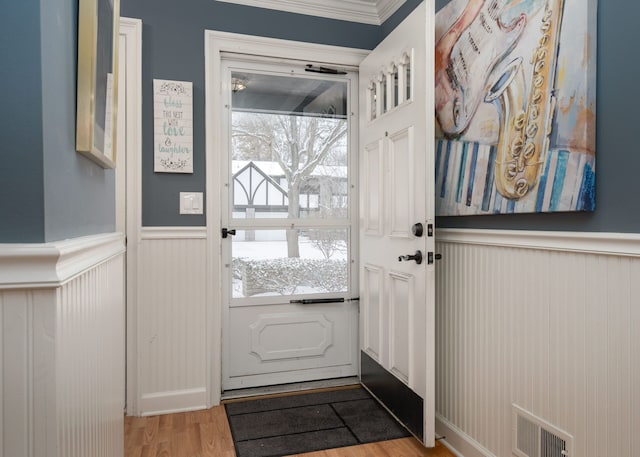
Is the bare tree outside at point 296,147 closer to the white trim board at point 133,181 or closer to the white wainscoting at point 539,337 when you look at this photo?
the white trim board at point 133,181

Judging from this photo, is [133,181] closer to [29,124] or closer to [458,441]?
[29,124]

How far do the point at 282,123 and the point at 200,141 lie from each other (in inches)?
21.3

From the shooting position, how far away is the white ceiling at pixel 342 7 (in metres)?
2.44

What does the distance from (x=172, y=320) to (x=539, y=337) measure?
1.80 m

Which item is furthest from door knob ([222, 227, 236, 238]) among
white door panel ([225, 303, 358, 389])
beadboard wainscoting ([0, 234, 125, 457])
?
beadboard wainscoting ([0, 234, 125, 457])

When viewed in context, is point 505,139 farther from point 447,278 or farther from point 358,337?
point 358,337

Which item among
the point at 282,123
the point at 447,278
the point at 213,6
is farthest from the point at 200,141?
the point at 447,278

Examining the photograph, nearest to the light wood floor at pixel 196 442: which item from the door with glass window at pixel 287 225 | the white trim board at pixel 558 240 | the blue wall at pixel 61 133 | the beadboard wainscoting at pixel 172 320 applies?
the beadboard wainscoting at pixel 172 320

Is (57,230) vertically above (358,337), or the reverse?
(57,230)

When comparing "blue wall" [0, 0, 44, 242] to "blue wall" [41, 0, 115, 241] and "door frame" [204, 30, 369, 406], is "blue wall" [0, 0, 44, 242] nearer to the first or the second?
"blue wall" [41, 0, 115, 241]

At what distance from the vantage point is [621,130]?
117 centimetres

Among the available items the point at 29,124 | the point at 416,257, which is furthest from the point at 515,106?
the point at 29,124

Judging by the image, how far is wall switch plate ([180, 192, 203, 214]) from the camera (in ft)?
7.56

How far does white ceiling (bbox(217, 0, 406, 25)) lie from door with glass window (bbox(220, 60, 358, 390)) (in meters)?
0.32
